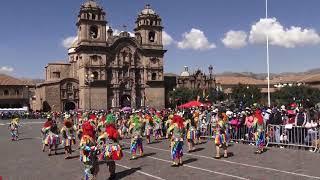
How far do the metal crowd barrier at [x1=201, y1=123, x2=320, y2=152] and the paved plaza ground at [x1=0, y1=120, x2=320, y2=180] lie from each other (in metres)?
0.54

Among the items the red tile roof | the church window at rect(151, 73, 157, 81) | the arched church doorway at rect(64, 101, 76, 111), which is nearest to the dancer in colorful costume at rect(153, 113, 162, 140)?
the arched church doorway at rect(64, 101, 76, 111)

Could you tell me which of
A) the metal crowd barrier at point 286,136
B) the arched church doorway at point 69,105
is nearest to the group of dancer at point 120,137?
the metal crowd barrier at point 286,136

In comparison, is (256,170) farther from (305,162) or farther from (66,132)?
(66,132)

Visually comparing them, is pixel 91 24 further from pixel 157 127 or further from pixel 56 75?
pixel 157 127

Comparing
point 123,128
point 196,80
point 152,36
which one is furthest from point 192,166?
point 196,80

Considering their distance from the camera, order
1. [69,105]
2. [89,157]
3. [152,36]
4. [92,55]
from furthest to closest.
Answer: [152,36], [69,105], [92,55], [89,157]

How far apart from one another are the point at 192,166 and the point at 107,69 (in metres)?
63.2

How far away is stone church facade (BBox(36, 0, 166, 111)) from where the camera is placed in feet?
247

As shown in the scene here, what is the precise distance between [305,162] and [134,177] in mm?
5955

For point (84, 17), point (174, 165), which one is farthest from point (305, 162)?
point (84, 17)

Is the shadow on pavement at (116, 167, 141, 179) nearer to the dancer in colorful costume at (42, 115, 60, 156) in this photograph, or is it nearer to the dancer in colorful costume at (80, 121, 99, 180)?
the dancer in colorful costume at (80, 121, 99, 180)

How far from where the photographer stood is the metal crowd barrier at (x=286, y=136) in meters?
18.1

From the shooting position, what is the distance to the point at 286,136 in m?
19.5

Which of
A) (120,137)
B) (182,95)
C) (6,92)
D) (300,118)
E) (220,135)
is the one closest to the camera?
(120,137)
